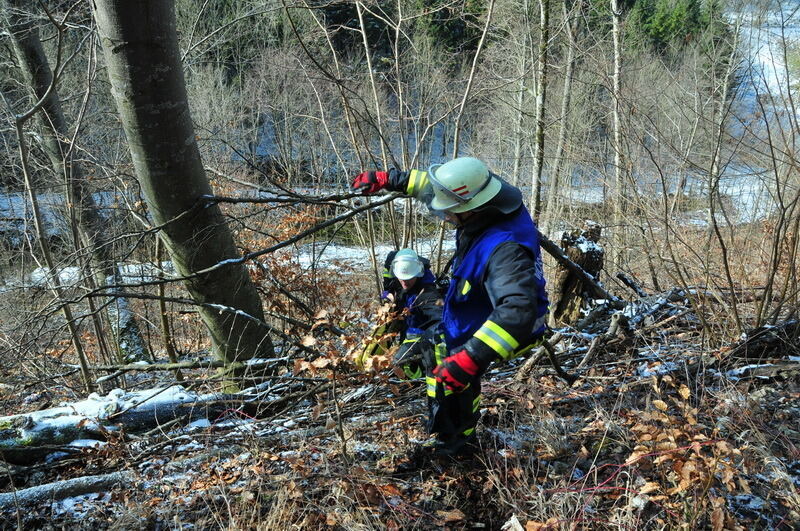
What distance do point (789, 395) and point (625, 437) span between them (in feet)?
4.77

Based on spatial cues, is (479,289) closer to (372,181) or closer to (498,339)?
(498,339)

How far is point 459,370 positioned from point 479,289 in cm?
49

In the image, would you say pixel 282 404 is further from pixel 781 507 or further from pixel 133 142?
pixel 781 507

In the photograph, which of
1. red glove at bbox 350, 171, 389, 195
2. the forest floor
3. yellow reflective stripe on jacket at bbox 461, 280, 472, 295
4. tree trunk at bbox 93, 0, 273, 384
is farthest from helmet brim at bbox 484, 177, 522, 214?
tree trunk at bbox 93, 0, 273, 384

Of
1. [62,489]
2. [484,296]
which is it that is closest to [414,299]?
[484,296]

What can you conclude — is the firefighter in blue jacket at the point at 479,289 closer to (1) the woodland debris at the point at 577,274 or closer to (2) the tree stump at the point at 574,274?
(1) the woodland debris at the point at 577,274

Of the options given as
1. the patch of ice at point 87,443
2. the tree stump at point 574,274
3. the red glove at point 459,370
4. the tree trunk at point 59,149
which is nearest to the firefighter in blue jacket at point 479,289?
the red glove at point 459,370

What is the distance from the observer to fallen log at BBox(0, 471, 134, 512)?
240 centimetres

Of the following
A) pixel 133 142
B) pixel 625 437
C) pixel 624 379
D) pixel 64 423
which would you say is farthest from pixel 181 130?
pixel 624 379

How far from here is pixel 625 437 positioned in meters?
2.80

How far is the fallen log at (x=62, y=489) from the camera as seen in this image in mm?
2396

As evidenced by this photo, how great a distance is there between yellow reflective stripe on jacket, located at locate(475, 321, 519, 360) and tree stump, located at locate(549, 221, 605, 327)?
3.08 m

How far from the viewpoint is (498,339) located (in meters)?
2.29

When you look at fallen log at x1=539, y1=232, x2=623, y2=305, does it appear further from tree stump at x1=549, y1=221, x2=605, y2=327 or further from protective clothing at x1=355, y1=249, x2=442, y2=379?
protective clothing at x1=355, y1=249, x2=442, y2=379
